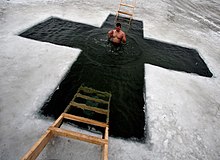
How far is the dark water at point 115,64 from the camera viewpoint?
11.2 feet

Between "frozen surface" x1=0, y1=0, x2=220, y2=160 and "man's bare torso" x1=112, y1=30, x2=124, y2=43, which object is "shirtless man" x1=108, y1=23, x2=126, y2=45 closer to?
"man's bare torso" x1=112, y1=30, x2=124, y2=43

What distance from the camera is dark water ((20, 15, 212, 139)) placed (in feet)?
11.2

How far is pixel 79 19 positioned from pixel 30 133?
6.06m

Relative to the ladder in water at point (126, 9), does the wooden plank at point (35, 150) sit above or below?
below

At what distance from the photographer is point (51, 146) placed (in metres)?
2.53

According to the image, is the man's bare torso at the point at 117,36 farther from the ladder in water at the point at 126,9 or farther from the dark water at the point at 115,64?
the ladder in water at the point at 126,9

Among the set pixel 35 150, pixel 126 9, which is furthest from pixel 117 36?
pixel 126 9

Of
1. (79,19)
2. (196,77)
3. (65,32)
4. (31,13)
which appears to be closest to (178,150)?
(196,77)

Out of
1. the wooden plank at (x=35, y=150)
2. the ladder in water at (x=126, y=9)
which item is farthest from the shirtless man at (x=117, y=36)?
the wooden plank at (x=35, y=150)

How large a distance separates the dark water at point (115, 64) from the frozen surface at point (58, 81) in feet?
0.77

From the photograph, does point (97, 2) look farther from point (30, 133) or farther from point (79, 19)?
point (30, 133)

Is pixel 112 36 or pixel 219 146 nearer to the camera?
pixel 219 146

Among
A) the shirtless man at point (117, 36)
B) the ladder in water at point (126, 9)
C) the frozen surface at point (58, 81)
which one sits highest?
the ladder in water at point (126, 9)

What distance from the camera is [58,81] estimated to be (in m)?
3.88
